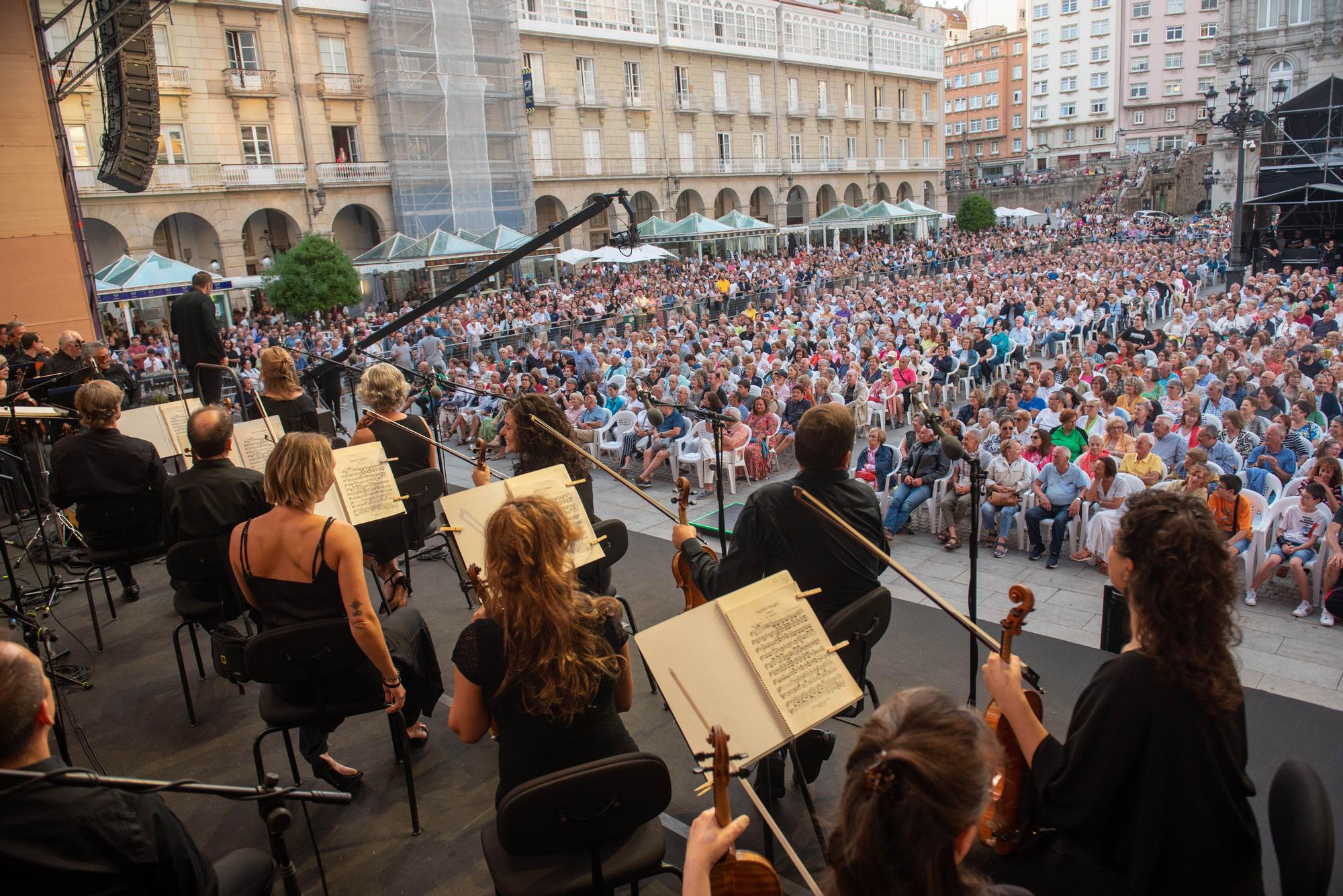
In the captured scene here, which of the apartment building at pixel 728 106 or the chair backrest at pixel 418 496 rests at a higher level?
the apartment building at pixel 728 106

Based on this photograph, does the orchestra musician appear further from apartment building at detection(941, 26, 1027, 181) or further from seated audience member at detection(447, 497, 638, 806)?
apartment building at detection(941, 26, 1027, 181)

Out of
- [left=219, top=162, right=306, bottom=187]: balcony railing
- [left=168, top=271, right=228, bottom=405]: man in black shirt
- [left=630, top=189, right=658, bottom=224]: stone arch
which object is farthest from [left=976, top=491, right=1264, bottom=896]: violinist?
[left=630, top=189, right=658, bottom=224]: stone arch

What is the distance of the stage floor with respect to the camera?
9.70 feet

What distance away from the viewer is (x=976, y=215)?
3819cm

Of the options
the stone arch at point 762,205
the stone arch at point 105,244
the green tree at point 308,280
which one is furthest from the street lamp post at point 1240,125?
the stone arch at point 105,244

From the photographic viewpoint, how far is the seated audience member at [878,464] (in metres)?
7.11

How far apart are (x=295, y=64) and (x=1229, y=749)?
30.2 metres

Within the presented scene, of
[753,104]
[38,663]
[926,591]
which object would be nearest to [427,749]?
[38,663]

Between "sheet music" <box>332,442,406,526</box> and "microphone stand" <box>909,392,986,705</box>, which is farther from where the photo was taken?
"sheet music" <box>332,442,406,526</box>

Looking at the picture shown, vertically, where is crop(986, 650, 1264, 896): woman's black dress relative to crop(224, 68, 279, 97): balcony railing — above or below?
below

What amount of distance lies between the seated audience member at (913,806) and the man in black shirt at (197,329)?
647 cm

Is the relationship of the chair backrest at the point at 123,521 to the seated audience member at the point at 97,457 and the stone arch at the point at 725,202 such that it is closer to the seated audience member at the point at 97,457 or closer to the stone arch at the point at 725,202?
the seated audience member at the point at 97,457

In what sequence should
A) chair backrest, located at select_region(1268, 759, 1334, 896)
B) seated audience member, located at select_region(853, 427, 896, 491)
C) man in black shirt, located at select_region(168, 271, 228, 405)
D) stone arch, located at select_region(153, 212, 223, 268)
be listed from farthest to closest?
1. stone arch, located at select_region(153, 212, 223, 268)
2. seated audience member, located at select_region(853, 427, 896, 491)
3. man in black shirt, located at select_region(168, 271, 228, 405)
4. chair backrest, located at select_region(1268, 759, 1334, 896)

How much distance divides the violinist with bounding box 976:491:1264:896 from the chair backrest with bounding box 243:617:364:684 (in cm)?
217
